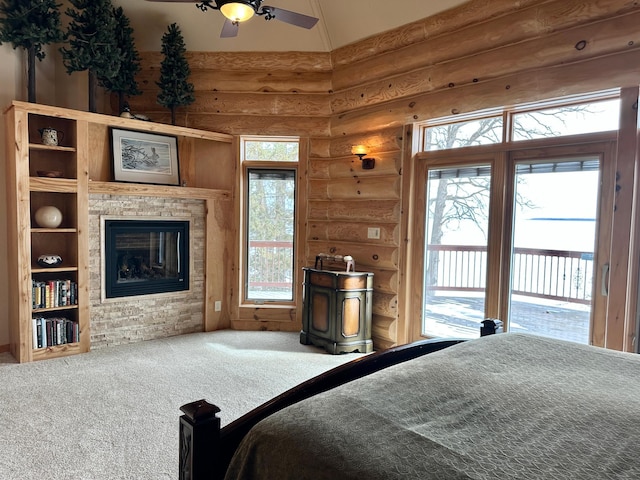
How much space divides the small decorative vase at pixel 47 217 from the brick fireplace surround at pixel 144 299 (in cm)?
32

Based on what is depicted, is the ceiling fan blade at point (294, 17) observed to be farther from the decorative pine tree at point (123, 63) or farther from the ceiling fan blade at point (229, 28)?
the decorative pine tree at point (123, 63)

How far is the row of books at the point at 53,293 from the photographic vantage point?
13.3 ft

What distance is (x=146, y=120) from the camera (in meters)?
4.80

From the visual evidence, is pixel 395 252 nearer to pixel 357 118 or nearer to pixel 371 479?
pixel 357 118

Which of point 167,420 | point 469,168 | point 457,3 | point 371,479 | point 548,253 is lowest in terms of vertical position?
point 167,420

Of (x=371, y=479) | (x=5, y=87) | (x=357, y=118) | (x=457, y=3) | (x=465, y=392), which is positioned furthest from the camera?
(x=357, y=118)

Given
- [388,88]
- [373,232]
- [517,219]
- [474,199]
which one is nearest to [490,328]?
[517,219]

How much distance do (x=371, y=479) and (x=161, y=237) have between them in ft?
15.2

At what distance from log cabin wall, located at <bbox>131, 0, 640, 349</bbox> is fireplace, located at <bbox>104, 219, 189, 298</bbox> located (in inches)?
43.3

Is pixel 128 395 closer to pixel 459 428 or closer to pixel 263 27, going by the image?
pixel 459 428

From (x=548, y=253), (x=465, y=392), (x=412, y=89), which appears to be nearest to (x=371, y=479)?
(x=465, y=392)

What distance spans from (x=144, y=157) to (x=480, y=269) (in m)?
3.87

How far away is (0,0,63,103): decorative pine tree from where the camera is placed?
3.89 m

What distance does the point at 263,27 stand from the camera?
5004mm
